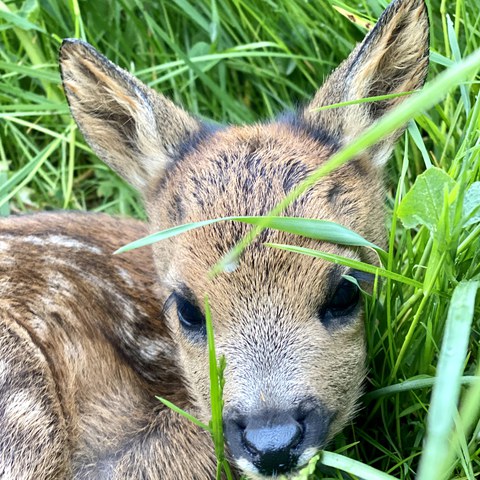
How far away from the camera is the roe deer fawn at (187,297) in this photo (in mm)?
3146

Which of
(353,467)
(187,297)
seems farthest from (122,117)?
(353,467)

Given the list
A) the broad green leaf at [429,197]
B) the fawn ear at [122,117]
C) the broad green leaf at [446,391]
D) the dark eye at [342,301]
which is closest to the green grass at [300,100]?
the broad green leaf at [429,197]

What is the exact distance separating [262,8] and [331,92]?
1444 millimetres

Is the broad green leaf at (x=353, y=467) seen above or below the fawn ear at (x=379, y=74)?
below

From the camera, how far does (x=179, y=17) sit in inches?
219

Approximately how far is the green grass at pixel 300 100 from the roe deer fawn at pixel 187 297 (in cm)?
23

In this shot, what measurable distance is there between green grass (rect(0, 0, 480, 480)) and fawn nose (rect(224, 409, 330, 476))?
179mm

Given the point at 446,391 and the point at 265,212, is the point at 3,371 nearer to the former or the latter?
the point at 265,212

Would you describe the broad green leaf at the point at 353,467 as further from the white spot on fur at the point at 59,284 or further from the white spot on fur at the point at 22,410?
the white spot on fur at the point at 59,284

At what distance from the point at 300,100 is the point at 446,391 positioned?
11.7 ft

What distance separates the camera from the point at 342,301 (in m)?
3.35

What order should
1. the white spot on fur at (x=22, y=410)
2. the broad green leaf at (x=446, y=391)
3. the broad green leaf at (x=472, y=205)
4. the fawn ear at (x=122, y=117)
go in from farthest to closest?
the fawn ear at (x=122, y=117) → the white spot on fur at (x=22, y=410) → the broad green leaf at (x=472, y=205) → the broad green leaf at (x=446, y=391)

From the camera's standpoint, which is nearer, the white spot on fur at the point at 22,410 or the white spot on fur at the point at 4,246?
the white spot on fur at the point at 22,410

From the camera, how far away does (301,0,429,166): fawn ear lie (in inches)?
141
